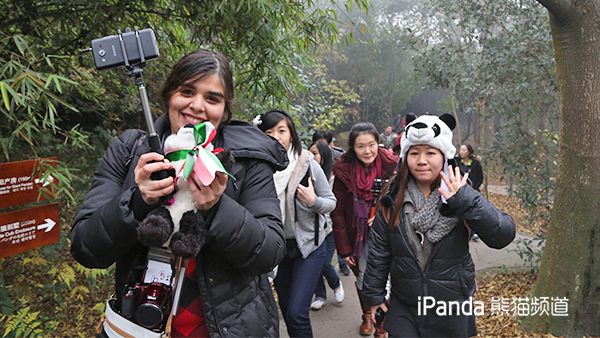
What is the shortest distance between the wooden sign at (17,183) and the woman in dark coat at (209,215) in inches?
68.3

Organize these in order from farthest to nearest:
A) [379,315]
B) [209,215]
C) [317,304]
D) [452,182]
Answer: [317,304], [379,315], [452,182], [209,215]

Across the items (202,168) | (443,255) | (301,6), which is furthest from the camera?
(301,6)

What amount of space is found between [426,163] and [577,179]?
237 centimetres

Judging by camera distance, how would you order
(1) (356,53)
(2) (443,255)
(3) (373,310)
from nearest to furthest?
(2) (443,255) → (3) (373,310) → (1) (356,53)

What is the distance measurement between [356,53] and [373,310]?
22.1 metres

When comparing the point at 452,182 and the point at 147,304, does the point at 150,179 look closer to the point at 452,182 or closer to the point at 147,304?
the point at 147,304

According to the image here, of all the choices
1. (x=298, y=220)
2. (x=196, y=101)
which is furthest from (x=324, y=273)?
(x=196, y=101)

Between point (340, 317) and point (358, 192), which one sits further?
point (340, 317)

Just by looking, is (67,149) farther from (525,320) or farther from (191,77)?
(525,320)

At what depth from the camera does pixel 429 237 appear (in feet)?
7.56

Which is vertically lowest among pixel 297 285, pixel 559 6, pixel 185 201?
pixel 297 285

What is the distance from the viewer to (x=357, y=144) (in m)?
3.85

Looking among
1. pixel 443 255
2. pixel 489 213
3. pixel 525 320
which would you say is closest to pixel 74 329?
pixel 443 255

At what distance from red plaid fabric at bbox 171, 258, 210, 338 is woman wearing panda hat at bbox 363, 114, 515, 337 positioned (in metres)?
1.35
